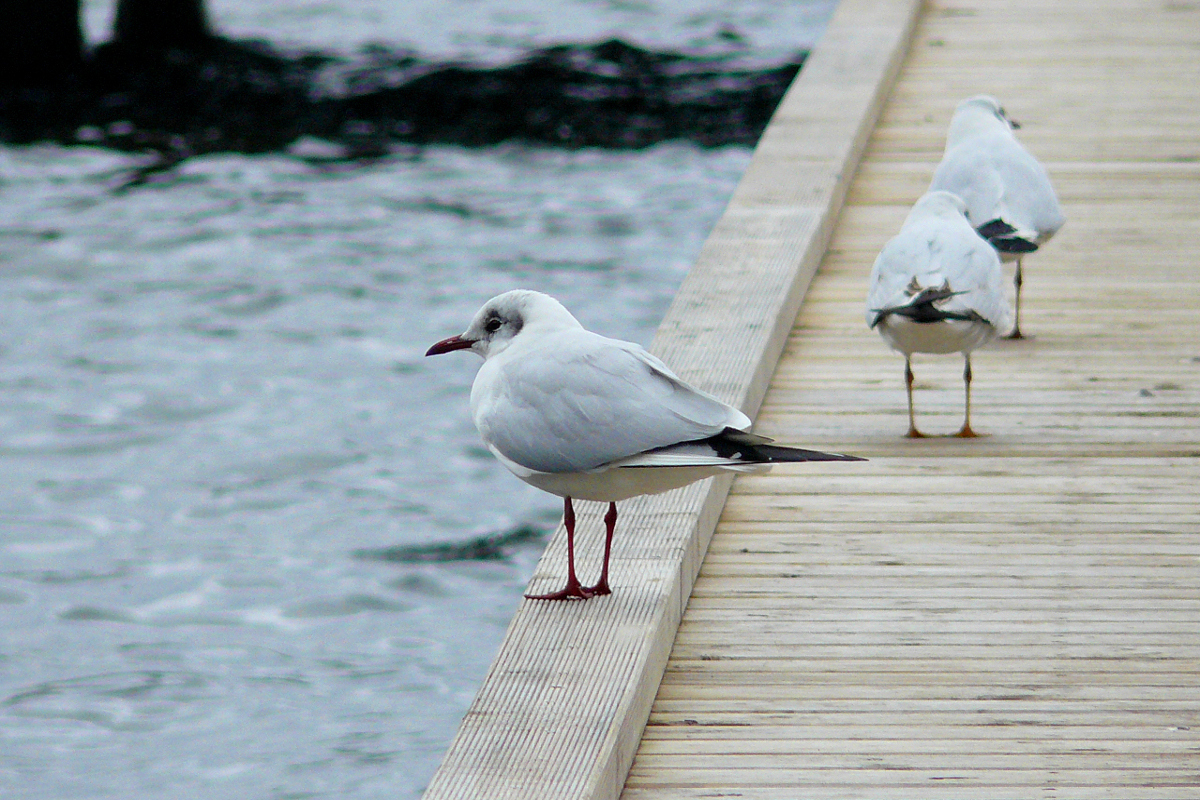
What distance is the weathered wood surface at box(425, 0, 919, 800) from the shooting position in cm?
273

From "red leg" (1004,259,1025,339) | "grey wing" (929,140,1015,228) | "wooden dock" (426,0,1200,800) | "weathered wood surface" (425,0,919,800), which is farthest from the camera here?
"red leg" (1004,259,1025,339)

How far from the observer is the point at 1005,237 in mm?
4863

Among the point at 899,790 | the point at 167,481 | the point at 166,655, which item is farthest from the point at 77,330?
the point at 899,790

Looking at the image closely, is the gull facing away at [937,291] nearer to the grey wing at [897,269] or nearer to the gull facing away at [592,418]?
the grey wing at [897,269]

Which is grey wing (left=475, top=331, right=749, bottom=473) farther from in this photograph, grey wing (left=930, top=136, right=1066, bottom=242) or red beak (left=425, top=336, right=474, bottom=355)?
grey wing (left=930, top=136, right=1066, bottom=242)

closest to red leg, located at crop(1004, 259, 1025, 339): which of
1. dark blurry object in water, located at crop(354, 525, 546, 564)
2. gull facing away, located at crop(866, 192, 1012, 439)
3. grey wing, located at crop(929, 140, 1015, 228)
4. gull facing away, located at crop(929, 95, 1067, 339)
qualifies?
gull facing away, located at crop(929, 95, 1067, 339)

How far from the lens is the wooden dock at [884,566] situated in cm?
289

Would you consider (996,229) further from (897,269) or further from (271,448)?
(271,448)

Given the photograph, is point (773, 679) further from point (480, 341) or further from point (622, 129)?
point (622, 129)

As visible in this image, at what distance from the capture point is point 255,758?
4.93m

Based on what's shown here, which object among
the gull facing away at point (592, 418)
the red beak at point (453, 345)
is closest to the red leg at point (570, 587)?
the gull facing away at point (592, 418)

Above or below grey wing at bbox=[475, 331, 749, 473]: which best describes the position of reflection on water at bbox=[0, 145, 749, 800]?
below

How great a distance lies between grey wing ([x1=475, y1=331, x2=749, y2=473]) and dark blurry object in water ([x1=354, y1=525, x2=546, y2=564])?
3569 mm

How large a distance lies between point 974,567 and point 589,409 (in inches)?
43.7
